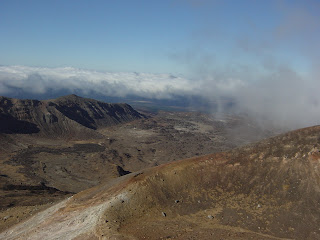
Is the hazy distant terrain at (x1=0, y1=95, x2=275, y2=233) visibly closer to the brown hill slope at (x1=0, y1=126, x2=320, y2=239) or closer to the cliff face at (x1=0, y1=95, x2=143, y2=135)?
the cliff face at (x1=0, y1=95, x2=143, y2=135)

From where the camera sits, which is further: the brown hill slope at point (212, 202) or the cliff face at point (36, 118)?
the cliff face at point (36, 118)

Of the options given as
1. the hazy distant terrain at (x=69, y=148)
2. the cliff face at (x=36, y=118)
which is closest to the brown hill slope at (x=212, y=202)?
the hazy distant terrain at (x=69, y=148)

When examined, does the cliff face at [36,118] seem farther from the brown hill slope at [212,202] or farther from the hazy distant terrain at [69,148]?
the brown hill slope at [212,202]

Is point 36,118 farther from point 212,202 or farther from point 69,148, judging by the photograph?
point 212,202

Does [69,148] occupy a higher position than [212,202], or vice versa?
[212,202]

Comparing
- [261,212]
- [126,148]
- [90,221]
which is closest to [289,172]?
[261,212]

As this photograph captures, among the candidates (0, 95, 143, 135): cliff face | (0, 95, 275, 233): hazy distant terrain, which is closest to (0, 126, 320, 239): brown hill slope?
(0, 95, 275, 233): hazy distant terrain

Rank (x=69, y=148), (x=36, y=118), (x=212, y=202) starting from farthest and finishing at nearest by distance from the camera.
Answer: (x=36, y=118) < (x=69, y=148) < (x=212, y=202)

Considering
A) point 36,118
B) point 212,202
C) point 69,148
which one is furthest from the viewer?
point 36,118

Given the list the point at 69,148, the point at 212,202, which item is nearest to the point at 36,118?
the point at 69,148
